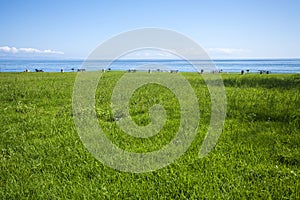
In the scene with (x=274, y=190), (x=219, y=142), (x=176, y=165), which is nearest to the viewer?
(x=274, y=190)

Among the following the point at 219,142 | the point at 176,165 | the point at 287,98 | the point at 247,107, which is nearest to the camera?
the point at 176,165

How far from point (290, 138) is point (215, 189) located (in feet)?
9.62

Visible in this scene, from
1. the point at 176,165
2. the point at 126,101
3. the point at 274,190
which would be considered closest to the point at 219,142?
the point at 176,165

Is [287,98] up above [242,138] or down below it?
above

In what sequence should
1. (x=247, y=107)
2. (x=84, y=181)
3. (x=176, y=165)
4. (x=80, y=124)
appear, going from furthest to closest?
(x=247, y=107) < (x=80, y=124) < (x=176, y=165) < (x=84, y=181)

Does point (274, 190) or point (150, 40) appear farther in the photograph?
point (150, 40)

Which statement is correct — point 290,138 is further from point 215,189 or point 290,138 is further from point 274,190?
point 215,189

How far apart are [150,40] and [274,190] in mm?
2944

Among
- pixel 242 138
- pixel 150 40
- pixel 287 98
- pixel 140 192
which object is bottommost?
pixel 140 192

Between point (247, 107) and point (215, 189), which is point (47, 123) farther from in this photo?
point (247, 107)

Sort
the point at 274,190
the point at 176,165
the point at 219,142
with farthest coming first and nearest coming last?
the point at 219,142 < the point at 176,165 < the point at 274,190

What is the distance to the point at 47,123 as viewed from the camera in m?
7.92

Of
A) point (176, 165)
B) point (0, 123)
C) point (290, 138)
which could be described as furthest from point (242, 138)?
point (0, 123)

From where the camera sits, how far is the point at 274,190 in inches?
158
